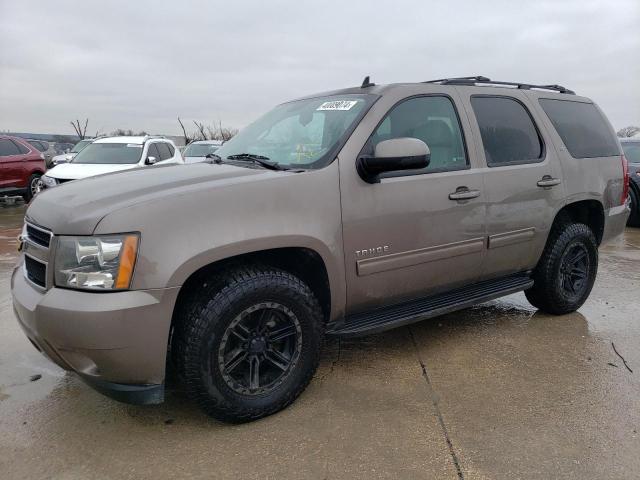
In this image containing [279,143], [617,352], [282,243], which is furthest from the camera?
[617,352]

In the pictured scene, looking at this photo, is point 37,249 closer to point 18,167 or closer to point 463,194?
point 463,194

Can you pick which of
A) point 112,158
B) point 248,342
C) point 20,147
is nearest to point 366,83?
point 248,342

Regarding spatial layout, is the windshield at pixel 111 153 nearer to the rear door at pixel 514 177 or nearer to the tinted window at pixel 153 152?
the tinted window at pixel 153 152

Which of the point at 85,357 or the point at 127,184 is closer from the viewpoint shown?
the point at 85,357

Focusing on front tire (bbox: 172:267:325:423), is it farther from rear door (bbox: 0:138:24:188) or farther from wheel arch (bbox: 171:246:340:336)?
rear door (bbox: 0:138:24:188)

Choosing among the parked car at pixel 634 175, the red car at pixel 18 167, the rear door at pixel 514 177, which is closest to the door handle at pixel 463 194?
the rear door at pixel 514 177

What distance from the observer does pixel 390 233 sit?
299cm

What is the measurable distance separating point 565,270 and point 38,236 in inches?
151

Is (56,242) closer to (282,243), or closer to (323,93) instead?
(282,243)

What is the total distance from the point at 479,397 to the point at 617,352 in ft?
4.37

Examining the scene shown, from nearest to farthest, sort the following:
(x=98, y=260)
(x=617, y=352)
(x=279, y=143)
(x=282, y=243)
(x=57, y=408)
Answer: (x=98, y=260), (x=282, y=243), (x=57, y=408), (x=279, y=143), (x=617, y=352)

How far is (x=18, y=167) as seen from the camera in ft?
39.6

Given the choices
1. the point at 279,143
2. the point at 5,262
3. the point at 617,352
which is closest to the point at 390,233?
the point at 279,143

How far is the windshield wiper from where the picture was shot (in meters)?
2.96
